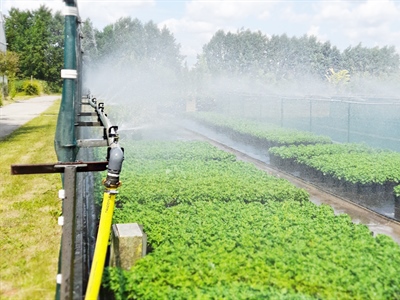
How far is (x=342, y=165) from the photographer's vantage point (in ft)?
33.2

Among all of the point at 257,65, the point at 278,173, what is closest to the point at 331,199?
the point at 278,173

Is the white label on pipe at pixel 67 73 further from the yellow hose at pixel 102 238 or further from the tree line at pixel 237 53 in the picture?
the tree line at pixel 237 53

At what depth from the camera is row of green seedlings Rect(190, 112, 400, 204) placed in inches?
364

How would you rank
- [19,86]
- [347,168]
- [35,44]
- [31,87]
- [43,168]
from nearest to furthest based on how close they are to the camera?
1. [43,168]
2. [347,168]
3. [31,87]
4. [19,86]
5. [35,44]

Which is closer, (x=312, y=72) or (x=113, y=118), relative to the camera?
(x=113, y=118)

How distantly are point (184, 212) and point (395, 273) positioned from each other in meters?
2.89

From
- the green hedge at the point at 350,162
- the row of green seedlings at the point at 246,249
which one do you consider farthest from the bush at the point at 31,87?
the row of green seedlings at the point at 246,249

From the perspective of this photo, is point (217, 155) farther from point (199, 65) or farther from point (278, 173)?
point (199, 65)

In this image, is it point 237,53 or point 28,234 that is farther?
point 237,53

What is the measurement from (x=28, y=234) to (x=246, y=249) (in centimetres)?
395

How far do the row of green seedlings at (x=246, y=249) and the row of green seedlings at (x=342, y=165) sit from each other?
8.24 feet

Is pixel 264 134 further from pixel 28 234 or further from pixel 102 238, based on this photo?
pixel 102 238

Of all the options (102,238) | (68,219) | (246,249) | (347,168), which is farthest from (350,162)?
(68,219)

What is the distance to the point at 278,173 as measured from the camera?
12.0 m
